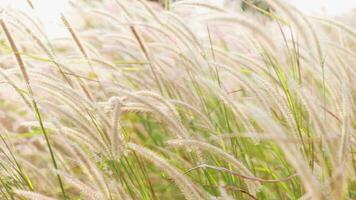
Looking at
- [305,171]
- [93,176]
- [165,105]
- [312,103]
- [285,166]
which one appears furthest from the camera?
[285,166]

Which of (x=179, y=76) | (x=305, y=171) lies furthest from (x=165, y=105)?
(x=305, y=171)

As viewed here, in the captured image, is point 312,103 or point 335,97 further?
point 335,97

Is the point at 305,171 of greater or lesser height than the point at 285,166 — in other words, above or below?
above

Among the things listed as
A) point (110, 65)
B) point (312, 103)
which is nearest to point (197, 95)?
point (110, 65)

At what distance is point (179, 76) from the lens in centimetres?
208

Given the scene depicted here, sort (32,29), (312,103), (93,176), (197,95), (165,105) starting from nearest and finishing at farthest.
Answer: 1. (312,103)
2. (93,176)
3. (165,105)
4. (32,29)
5. (197,95)

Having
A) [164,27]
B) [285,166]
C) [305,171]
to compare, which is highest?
[164,27]

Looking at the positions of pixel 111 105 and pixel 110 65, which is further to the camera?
pixel 110 65

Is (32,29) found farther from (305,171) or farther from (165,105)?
(305,171)

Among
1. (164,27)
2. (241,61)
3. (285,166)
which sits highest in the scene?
(164,27)

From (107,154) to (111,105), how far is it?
20 cm

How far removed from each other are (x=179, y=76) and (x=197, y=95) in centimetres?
14

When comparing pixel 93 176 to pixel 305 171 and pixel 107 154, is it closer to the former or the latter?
pixel 107 154

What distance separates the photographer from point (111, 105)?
1.35 m
